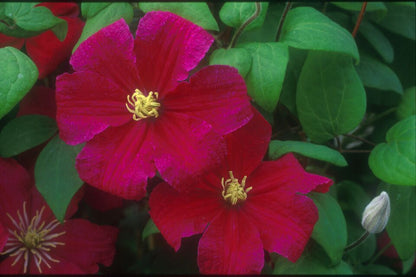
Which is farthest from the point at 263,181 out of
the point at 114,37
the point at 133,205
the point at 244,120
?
the point at 133,205

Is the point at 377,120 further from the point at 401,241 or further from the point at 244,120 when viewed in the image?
the point at 244,120

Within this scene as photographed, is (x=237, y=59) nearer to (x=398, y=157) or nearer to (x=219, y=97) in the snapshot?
(x=219, y=97)

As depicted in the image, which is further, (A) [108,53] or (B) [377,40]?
(B) [377,40]

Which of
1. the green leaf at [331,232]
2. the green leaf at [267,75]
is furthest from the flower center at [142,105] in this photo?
the green leaf at [331,232]

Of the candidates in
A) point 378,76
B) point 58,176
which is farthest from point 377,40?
point 58,176

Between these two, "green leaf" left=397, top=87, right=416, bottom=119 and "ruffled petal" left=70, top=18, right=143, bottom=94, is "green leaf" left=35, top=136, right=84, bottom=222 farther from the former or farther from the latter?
"green leaf" left=397, top=87, right=416, bottom=119

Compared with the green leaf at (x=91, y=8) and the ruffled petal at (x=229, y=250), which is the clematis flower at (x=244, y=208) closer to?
the ruffled petal at (x=229, y=250)

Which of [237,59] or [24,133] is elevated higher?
[237,59]
